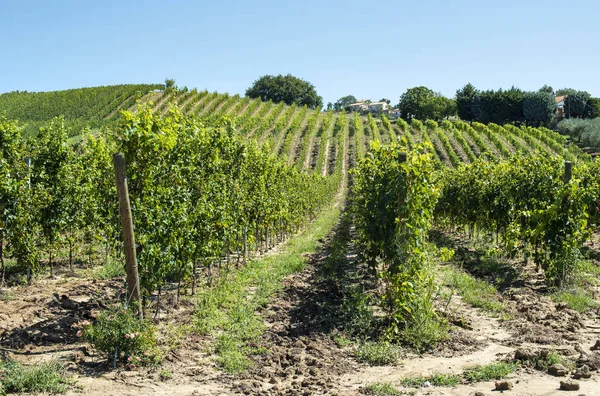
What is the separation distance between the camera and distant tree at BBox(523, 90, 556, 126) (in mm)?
68438

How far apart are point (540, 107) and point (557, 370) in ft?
235

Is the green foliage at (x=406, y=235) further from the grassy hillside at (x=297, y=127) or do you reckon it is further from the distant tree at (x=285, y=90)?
the distant tree at (x=285, y=90)

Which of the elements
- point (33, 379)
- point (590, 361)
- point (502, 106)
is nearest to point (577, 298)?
point (590, 361)

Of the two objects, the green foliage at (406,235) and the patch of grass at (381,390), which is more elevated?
the green foliage at (406,235)

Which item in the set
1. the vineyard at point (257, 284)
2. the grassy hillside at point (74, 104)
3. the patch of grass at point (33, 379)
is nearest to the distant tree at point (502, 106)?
the grassy hillside at point (74, 104)

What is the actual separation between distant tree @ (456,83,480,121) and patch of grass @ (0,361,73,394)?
3076 inches

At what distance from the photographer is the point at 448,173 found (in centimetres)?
2089

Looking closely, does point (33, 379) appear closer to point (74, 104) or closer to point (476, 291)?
point (476, 291)

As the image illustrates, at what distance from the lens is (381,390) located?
4984mm

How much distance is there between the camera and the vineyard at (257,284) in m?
5.54

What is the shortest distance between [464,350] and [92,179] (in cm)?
895

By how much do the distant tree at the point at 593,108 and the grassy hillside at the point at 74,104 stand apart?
6557 cm

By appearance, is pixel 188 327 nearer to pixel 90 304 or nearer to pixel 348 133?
pixel 90 304

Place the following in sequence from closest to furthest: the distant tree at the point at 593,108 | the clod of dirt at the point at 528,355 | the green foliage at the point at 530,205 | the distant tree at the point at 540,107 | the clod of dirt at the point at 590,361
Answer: the clod of dirt at the point at 590,361 → the clod of dirt at the point at 528,355 → the green foliage at the point at 530,205 → the distant tree at the point at 540,107 → the distant tree at the point at 593,108
